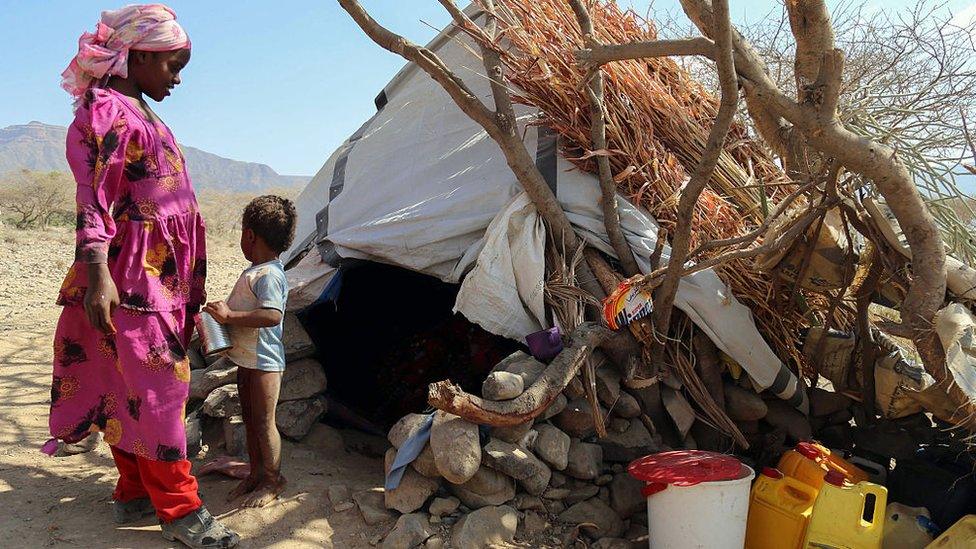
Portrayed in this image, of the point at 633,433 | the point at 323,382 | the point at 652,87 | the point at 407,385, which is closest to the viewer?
the point at 633,433

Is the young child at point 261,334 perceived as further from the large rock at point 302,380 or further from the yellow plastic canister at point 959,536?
the yellow plastic canister at point 959,536

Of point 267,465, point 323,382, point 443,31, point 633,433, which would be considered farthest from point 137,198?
point 443,31

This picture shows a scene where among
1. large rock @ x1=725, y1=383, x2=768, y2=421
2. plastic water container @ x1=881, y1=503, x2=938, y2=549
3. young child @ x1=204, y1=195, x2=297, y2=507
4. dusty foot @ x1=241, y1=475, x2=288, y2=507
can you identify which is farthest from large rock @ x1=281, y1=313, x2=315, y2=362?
plastic water container @ x1=881, y1=503, x2=938, y2=549

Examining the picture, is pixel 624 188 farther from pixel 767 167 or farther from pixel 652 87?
pixel 767 167

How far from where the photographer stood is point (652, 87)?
13.3 ft

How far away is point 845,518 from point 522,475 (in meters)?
1.17

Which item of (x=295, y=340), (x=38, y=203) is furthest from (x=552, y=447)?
(x=38, y=203)

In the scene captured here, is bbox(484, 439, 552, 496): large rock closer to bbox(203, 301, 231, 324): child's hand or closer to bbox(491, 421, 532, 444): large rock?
bbox(491, 421, 532, 444): large rock

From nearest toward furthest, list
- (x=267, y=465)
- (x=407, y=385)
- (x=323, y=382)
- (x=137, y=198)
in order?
(x=137, y=198) < (x=267, y=465) < (x=323, y=382) < (x=407, y=385)

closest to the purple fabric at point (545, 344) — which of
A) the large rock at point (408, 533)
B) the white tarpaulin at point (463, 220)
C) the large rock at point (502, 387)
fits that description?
the white tarpaulin at point (463, 220)

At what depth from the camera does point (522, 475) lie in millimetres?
2873

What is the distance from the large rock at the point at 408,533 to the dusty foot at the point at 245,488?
60cm

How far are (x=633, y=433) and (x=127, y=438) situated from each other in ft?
6.65

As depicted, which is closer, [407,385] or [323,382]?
[323,382]
